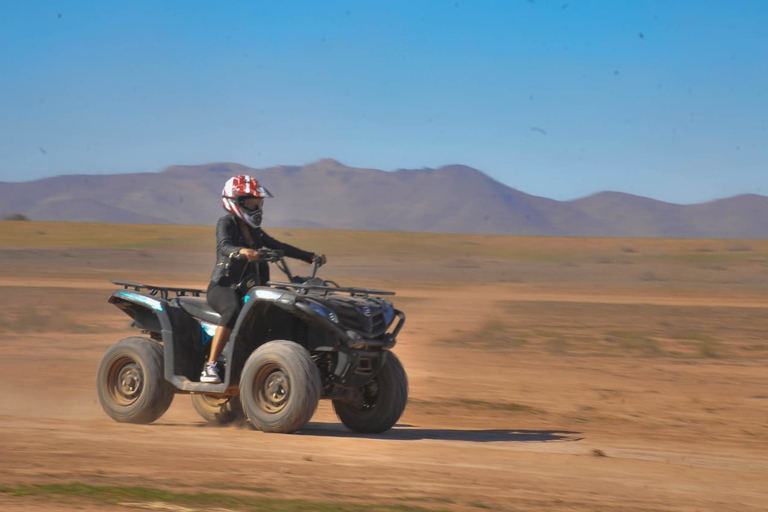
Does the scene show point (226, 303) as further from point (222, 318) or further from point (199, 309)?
point (199, 309)

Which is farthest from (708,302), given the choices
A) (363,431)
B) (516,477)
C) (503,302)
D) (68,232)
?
(68,232)

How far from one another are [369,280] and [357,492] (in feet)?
117

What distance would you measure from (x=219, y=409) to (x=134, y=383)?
38.7 inches

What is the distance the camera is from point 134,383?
35.0ft

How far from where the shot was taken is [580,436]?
10.9m

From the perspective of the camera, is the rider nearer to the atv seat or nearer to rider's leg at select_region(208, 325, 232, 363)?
rider's leg at select_region(208, 325, 232, 363)

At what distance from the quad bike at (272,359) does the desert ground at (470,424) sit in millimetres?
306

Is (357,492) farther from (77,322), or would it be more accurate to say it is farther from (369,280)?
(369,280)

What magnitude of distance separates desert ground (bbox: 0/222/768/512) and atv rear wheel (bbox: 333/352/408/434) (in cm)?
18

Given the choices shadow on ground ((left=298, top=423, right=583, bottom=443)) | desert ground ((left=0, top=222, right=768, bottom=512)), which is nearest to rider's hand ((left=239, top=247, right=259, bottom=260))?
desert ground ((left=0, top=222, right=768, bottom=512))

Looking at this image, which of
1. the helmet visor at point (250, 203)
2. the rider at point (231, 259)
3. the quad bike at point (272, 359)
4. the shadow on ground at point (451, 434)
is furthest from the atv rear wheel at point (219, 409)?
the helmet visor at point (250, 203)

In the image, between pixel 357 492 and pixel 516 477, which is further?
pixel 516 477

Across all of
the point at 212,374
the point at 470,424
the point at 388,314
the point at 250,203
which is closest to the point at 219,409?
the point at 212,374

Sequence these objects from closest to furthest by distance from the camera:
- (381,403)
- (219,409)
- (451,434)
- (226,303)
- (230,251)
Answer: (230,251) < (226,303) < (381,403) < (451,434) < (219,409)
